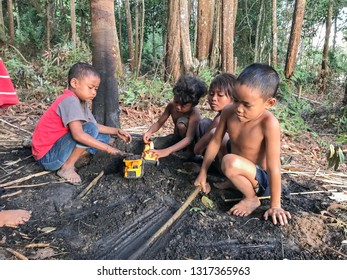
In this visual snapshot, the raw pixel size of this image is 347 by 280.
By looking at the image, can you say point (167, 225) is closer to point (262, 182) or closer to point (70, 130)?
point (262, 182)

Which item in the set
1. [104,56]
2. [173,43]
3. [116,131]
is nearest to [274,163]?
[116,131]

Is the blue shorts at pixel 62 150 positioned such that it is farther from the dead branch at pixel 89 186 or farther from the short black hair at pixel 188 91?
the short black hair at pixel 188 91

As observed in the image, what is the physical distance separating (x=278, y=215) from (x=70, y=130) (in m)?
1.86

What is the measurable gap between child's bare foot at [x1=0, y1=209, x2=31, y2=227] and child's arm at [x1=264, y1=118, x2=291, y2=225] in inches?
69.4

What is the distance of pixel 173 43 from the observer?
7848mm

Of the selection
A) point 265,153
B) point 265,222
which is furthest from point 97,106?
point 265,222

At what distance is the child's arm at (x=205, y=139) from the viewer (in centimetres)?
309

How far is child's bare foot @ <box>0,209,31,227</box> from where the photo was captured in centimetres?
222

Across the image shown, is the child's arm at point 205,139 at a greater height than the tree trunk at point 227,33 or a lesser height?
lesser

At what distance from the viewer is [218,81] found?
3053 mm

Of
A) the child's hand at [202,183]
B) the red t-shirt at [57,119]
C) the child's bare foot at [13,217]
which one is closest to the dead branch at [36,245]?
the child's bare foot at [13,217]

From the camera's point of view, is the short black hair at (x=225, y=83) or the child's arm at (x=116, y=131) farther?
the child's arm at (x=116, y=131)

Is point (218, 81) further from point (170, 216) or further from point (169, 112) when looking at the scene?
point (170, 216)

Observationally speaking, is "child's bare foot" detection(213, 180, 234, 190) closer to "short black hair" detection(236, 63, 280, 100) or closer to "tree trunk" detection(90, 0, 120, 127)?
"short black hair" detection(236, 63, 280, 100)
